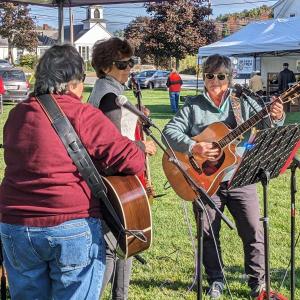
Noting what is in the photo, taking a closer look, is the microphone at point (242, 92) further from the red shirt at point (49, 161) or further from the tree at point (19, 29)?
the tree at point (19, 29)

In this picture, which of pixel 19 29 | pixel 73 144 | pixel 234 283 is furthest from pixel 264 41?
pixel 19 29

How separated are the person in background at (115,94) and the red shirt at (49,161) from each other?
67 cm

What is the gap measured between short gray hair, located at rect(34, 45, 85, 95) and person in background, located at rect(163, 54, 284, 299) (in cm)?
151

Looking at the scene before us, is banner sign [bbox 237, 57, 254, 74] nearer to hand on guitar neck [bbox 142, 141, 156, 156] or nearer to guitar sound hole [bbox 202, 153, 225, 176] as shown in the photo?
guitar sound hole [bbox 202, 153, 225, 176]

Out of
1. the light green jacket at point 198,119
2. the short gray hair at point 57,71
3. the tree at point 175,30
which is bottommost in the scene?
the light green jacket at point 198,119

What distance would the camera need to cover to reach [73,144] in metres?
2.44

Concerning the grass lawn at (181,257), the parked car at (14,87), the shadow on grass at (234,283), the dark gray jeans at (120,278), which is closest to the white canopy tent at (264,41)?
the grass lawn at (181,257)

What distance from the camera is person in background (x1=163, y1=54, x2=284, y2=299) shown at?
393 centimetres

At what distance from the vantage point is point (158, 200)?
23.3 ft

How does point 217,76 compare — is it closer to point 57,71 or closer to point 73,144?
point 57,71

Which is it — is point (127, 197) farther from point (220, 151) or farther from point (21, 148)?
point (220, 151)

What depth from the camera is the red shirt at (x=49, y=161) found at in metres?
2.45

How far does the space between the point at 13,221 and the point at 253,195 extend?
203 centimetres

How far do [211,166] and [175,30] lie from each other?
33812mm
